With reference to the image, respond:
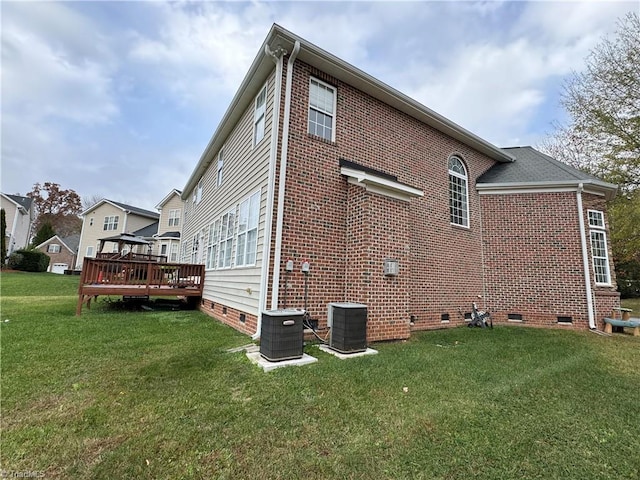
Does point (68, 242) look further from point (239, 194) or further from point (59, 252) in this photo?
point (239, 194)

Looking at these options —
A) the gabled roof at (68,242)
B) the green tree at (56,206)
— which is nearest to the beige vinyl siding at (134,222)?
the gabled roof at (68,242)

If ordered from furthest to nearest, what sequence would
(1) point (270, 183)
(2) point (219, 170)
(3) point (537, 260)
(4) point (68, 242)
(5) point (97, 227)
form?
(4) point (68, 242) → (5) point (97, 227) → (2) point (219, 170) → (3) point (537, 260) → (1) point (270, 183)

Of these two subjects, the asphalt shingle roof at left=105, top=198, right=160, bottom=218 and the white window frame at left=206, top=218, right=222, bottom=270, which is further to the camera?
the asphalt shingle roof at left=105, top=198, right=160, bottom=218

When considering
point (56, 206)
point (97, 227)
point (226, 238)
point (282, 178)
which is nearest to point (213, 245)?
point (226, 238)

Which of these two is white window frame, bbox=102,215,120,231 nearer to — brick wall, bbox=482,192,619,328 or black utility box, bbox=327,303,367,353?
black utility box, bbox=327,303,367,353

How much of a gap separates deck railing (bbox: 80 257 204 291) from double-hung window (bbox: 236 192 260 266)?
3593 millimetres

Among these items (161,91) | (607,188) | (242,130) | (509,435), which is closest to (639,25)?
(607,188)

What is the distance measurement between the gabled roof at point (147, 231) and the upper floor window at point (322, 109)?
26987 millimetres

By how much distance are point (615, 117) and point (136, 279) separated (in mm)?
19303

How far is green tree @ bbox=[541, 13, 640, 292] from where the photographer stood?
11969mm

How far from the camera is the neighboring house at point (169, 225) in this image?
24906 millimetres

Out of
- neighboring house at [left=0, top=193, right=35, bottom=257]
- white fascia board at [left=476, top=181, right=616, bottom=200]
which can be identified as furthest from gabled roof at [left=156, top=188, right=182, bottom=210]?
white fascia board at [left=476, top=181, right=616, bottom=200]

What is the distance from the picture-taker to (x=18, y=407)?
9.57 feet

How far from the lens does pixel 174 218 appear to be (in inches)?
1040
